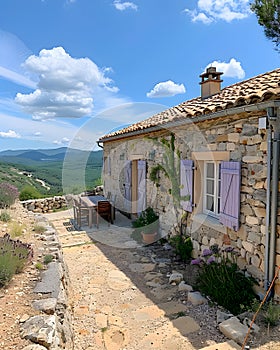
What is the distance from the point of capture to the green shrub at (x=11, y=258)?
Answer: 313cm

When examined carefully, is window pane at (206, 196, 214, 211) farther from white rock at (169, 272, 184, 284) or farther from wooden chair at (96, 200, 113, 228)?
wooden chair at (96, 200, 113, 228)

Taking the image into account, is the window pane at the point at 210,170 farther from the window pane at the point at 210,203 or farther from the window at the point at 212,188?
the window pane at the point at 210,203

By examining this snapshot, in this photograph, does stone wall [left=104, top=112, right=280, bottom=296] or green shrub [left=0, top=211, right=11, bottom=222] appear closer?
stone wall [left=104, top=112, right=280, bottom=296]

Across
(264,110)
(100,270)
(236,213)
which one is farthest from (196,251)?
(264,110)

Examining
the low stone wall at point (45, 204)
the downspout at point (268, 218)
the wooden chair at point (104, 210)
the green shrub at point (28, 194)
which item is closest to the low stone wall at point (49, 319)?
the downspout at point (268, 218)

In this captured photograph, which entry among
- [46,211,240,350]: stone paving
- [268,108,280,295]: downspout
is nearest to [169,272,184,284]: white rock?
[46,211,240,350]: stone paving


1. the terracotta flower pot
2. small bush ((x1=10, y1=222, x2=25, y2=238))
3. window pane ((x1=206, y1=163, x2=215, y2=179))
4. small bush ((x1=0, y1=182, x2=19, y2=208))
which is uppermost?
window pane ((x1=206, y1=163, x2=215, y2=179))

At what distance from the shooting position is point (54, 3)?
6.51 metres

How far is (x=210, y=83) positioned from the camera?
24.2 feet

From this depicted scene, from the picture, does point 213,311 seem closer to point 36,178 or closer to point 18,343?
point 18,343

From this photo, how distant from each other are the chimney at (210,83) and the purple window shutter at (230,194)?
3.55 meters

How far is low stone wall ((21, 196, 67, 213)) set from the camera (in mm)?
12227

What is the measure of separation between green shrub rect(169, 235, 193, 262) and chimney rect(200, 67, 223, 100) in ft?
13.4

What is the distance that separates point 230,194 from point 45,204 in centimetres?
1022
